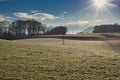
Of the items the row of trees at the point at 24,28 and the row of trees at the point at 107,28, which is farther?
the row of trees at the point at 107,28

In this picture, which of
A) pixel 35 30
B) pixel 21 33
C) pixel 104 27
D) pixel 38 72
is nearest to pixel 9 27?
pixel 21 33

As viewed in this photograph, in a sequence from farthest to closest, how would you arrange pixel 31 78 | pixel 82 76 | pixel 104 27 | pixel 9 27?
pixel 104 27
pixel 9 27
pixel 82 76
pixel 31 78

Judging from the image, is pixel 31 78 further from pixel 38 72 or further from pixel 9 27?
pixel 9 27

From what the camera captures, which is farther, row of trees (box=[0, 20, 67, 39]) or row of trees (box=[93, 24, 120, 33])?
row of trees (box=[93, 24, 120, 33])

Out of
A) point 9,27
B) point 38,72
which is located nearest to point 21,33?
point 9,27

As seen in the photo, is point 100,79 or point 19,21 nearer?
point 100,79

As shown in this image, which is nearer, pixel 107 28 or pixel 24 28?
pixel 24 28

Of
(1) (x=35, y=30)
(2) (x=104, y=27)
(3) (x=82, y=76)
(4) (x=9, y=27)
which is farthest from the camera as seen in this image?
(2) (x=104, y=27)

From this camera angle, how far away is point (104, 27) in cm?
17438

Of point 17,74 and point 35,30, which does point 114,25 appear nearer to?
point 35,30

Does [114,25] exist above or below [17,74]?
above

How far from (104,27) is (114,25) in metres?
11.0

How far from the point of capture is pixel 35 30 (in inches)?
5182

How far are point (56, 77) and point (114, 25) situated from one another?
17430 centimetres
